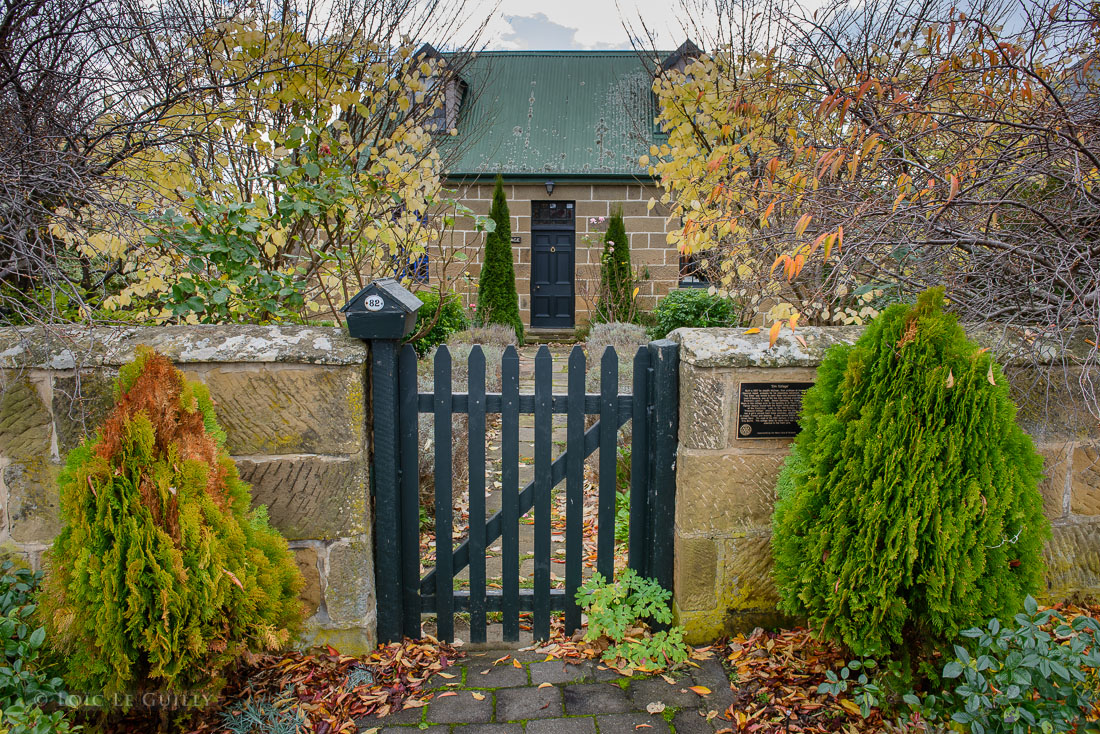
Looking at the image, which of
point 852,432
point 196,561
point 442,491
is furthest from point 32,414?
point 852,432

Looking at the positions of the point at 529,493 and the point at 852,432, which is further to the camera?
the point at 529,493

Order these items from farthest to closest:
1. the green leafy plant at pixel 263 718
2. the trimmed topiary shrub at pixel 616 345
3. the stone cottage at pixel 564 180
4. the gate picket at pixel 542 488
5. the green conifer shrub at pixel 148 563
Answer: the stone cottage at pixel 564 180 < the trimmed topiary shrub at pixel 616 345 < the gate picket at pixel 542 488 < the green leafy plant at pixel 263 718 < the green conifer shrub at pixel 148 563

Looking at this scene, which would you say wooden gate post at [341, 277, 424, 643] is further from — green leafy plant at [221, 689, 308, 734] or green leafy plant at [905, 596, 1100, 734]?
green leafy plant at [905, 596, 1100, 734]

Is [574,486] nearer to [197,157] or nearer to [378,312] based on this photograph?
[378,312]

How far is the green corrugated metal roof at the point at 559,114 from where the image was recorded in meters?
12.4

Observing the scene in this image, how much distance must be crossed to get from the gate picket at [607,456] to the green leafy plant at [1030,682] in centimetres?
126

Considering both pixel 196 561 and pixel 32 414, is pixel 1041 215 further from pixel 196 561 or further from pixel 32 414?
pixel 32 414

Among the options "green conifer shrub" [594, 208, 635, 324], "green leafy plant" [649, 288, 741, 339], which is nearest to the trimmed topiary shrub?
"green leafy plant" [649, 288, 741, 339]

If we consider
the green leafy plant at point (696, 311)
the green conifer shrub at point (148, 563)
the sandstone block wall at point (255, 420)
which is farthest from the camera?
the green leafy plant at point (696, 311)

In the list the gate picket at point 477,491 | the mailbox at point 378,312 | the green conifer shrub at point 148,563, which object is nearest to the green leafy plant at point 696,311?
the gate picket at point 477,491

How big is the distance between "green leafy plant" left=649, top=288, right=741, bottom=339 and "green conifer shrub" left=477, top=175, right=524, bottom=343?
400 cm

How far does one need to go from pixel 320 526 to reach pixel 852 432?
193 cm

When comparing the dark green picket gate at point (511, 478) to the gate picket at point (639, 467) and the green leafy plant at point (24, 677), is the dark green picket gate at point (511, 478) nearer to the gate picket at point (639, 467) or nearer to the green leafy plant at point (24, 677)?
the gate picket at point (639, 467)

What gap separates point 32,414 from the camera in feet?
7.53
